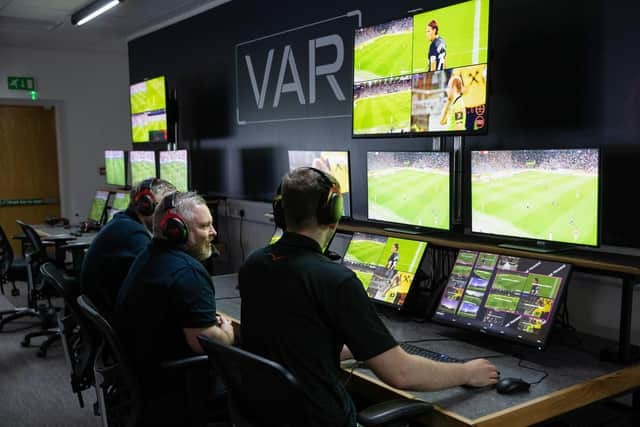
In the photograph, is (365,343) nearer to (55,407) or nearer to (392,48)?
(392,48)

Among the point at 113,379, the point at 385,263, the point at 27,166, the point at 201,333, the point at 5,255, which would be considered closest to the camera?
the point at 201,333

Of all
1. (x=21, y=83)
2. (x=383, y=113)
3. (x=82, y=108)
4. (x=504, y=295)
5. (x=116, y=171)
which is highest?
(x=21, y=83)

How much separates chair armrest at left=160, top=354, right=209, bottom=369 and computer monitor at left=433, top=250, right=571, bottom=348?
34.5 inches

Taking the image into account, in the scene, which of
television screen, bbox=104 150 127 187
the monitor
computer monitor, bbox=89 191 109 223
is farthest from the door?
the monitor

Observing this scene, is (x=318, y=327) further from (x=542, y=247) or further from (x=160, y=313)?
(x=542, y=247)

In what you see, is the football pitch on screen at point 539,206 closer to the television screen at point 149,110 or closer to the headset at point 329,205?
the headset at point 329,205

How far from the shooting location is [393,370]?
150cm

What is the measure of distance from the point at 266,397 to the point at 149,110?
4.34m

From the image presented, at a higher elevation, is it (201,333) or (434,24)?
(434,24)

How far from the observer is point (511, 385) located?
165 cm

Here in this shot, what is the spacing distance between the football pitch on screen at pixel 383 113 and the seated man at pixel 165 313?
1.07m

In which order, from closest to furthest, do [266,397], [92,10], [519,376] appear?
[266,397]
[519,376]
[92,10]

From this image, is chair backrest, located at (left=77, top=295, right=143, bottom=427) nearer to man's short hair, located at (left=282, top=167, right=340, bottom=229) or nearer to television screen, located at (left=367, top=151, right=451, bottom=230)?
man's short hair, located at (left=282, top=167, right=340, bottom=229)

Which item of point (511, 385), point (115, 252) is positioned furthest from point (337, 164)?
point (511, 385)
